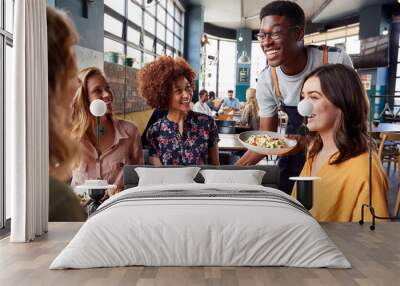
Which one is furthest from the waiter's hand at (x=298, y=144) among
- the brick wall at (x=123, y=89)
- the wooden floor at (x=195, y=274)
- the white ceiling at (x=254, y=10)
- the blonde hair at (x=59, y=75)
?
the blonde hair at (x=59, y=75)

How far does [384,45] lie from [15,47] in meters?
3.30

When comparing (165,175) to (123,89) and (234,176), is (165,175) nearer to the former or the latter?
Result: (234,176)

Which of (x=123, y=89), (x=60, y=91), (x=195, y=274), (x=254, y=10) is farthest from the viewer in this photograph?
(x=254, y=10)

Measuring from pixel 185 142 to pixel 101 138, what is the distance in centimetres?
81

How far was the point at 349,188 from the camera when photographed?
4.70 meters

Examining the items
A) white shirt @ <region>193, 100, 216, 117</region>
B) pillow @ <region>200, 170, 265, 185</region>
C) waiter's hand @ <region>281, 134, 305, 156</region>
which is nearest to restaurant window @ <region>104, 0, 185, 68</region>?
white shirt @ <region>193, 100, 216, 117</region>

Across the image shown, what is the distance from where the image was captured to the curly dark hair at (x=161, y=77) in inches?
184

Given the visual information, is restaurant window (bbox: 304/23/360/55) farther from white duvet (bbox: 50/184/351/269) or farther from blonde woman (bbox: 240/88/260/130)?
white duvet (bbox: 50/184/351/269)

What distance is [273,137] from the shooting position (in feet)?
15.6

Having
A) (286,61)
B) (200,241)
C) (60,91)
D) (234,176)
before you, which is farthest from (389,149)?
(60,91)

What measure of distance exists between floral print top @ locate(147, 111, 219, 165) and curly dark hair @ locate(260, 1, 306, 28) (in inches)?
45.6

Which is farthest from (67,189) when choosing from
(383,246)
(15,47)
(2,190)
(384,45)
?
(384,45)

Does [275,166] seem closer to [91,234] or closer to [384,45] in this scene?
[384,45]

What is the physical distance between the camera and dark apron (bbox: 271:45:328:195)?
15.5 feet
